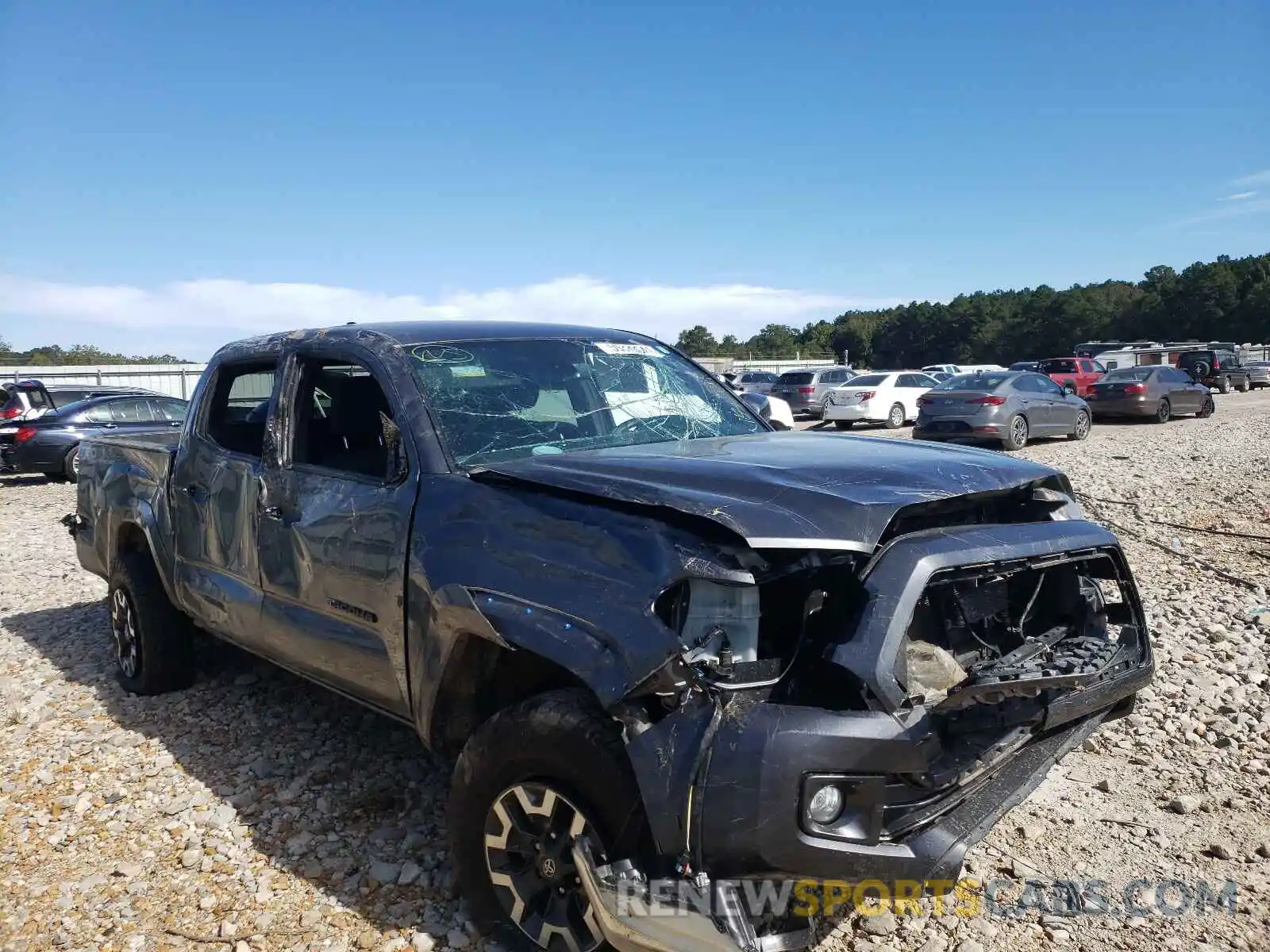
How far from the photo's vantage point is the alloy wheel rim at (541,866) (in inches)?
97.0

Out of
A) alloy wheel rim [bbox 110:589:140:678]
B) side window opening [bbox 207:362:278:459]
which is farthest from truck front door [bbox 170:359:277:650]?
alloy wheel rim [bbox 110:589:140:678]

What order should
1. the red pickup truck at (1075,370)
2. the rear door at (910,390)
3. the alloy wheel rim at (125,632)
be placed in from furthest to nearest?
the red pickup truck at (1075,370)
the rear door at (910,390)
the alloy wheel rim at (125,632)

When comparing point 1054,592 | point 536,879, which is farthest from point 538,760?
point 1054,592

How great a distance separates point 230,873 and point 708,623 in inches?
86.2

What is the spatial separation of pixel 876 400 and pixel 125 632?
64.7ft

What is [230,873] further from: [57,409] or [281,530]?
[57,409]

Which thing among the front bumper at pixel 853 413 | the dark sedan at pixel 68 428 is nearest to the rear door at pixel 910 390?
the front bumper at pixel 853 413

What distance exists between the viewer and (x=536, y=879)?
103 inches

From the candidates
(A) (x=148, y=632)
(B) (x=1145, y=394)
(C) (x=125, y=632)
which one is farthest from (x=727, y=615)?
(B) (x=1145, y=394)

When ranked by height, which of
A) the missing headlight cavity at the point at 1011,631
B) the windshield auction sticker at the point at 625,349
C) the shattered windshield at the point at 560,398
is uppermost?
the windshield auction sticker at the point at 625,349

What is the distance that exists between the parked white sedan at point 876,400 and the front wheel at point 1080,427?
12.9 ft

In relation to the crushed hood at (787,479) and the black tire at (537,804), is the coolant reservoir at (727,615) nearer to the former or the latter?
the crushed hood at (787,479)

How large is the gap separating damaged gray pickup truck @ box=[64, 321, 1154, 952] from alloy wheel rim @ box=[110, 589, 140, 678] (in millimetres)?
1581

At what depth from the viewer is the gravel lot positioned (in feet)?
9.64
